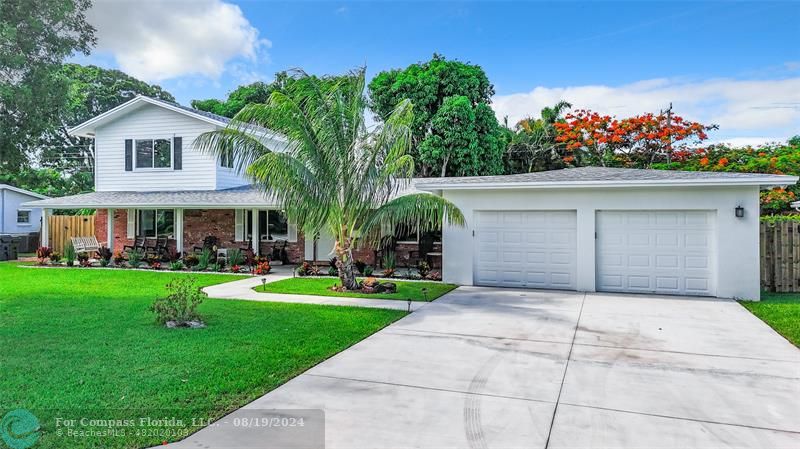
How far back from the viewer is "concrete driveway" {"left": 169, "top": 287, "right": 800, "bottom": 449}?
151 inches

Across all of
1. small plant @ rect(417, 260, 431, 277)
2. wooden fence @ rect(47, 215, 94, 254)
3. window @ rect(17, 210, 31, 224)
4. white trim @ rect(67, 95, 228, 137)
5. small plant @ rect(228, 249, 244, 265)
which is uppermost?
white trim @ rect(67, 95, 228, 137)

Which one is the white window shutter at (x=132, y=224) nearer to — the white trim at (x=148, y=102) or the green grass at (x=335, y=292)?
the white trim at (x=148, y=102)

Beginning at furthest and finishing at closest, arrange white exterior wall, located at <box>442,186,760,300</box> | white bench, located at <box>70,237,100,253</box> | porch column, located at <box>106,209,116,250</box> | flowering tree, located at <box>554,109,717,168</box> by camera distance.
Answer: flowering tree, located at <box>554,109,717,168</box>
porch column, located at <box>106,209,116,250</box>
white bench, located at <box>70,237,100,253</box>
white exterior wall, located at <box>442,186,760,300</box>

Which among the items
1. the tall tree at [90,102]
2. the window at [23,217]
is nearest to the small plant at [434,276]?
the window at [23,217]

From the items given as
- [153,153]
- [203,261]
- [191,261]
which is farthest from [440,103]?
[191,261]

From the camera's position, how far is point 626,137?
24812 millimetres

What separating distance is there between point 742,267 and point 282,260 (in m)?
13.9

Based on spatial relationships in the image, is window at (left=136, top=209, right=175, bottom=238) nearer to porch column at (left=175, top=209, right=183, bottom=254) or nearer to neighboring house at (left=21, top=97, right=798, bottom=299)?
porch column at (left=175, top=209, right=183, bottom=254)

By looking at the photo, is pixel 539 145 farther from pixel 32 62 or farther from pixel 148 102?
pixel 32 62

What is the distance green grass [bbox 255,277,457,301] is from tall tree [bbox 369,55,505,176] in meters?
12.7

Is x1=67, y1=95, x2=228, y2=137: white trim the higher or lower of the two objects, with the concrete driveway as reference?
higher

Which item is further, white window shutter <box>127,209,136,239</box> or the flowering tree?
the flowering tree

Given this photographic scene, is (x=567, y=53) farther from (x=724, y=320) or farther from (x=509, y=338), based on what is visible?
(x=509, y=338)

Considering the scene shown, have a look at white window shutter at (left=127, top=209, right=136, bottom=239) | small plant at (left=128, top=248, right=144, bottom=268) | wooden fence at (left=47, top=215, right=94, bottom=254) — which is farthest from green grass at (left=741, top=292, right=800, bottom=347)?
wooden fence at (left=47, top=215, right=94, bottom=254)
